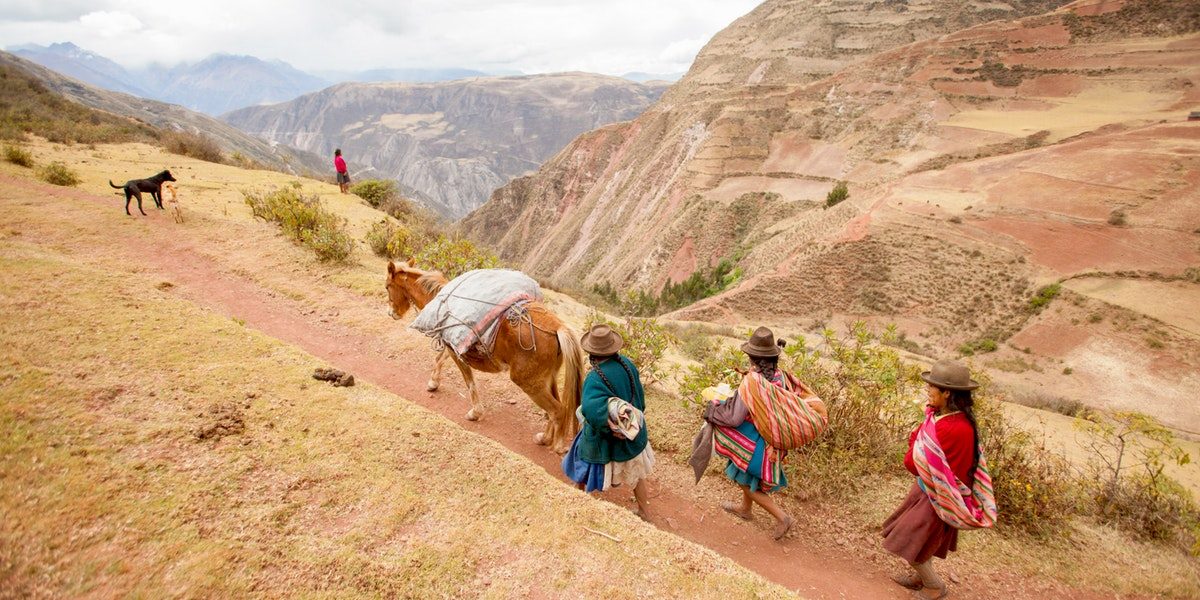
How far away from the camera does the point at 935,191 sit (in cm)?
2770

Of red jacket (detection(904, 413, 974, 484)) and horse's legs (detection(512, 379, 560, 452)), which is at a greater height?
red jacket (detection(904, 413, 974, 484))

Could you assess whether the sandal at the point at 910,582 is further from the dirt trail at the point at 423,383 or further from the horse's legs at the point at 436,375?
the horse's legs at the point at 436,375

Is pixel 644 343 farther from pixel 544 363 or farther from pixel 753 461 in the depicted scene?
pixel 753 461

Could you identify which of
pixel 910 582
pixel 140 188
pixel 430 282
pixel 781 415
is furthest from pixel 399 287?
pixel 140 188

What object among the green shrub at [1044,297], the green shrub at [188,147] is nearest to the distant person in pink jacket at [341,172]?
the green shrub at [188,147]

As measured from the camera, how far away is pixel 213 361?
5105mm

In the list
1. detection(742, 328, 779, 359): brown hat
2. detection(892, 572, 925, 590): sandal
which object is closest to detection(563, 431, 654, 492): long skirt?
detection(742, 328, 779, 359): brown hat

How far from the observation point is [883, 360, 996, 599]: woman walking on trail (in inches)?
151

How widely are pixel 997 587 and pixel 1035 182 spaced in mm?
29815

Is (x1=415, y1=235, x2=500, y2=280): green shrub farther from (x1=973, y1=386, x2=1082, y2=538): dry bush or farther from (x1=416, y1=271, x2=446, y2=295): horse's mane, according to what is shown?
(x1=973, y1=386, x2=1082, y2=538): dry bush

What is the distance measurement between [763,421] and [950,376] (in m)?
1.45

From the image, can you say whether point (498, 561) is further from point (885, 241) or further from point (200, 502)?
point (885, 241)

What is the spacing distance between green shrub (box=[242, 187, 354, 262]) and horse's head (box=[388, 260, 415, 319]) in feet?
13.1

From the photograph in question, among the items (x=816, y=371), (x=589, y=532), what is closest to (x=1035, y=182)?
(x=816, y=371)
